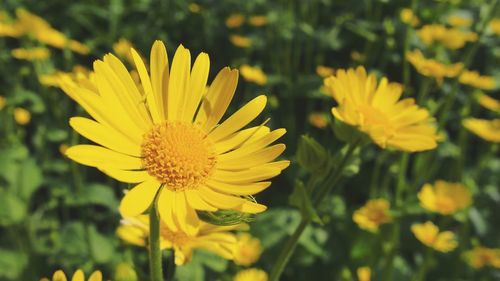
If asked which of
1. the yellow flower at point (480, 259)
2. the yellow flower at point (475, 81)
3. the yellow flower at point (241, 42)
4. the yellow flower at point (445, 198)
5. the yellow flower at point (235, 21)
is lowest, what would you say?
the yellow flower at point (480, 259)

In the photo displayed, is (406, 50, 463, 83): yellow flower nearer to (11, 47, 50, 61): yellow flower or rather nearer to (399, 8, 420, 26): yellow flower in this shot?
(399, 8, 420, 26): yellow flower

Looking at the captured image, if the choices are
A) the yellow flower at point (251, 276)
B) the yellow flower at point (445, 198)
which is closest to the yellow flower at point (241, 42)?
the yellow flower at point (445, 198)

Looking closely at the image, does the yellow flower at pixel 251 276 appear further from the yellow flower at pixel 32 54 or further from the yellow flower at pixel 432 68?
the yellow flower at pixel 32 54

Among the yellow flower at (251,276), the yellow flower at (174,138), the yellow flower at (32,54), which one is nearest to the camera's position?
the yellow flower at (174,138)

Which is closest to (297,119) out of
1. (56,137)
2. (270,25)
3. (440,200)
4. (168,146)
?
(270,25)

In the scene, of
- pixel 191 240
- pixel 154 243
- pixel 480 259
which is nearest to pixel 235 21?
pixel 480 259

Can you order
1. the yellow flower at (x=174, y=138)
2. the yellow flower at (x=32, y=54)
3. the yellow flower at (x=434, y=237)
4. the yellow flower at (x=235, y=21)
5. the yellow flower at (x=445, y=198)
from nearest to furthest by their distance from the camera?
the yellow flower at (x=174, y=138) < the yellow flower at (x=434, y=237) < the yellow flower at (x=445, y=198) < the yellow flower at (x=32, y=54) < the yellow flower at (x=235, y=21)

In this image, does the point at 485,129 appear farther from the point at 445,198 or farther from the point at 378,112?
the point at 378,112
